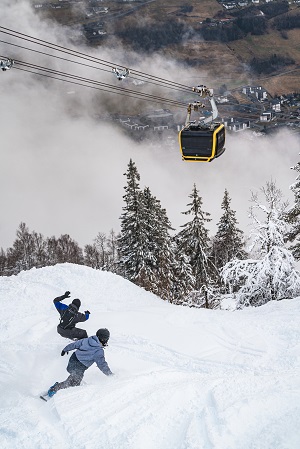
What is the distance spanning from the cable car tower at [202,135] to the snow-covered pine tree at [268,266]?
28.7ft

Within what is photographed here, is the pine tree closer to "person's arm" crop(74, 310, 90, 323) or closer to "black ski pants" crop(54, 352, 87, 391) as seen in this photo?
"person's arm" crop(74, 310, 90, 323)

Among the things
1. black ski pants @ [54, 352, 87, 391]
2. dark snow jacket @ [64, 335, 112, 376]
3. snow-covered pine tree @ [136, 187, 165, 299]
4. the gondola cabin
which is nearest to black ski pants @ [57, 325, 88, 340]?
dark snow jacket @ [64, 335, 112, 376]

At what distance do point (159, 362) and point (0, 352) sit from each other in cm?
442

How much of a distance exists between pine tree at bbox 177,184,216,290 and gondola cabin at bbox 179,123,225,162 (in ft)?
70.6

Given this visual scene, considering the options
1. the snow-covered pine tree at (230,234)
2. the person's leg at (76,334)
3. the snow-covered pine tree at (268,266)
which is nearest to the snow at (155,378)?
the person's leg at (76,334)

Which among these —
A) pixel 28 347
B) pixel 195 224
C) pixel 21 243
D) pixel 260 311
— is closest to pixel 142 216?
pixel 195 224

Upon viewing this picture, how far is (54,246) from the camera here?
90.2 m

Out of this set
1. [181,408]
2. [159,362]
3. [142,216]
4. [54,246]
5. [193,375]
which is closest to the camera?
[181,408]

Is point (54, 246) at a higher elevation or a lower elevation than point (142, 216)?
lower

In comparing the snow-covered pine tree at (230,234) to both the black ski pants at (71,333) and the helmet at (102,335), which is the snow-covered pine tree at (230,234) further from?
the helmet at (102,335)

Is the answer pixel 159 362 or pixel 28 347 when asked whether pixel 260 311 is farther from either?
pixel 28 347

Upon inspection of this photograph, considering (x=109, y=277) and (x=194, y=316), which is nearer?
(x=194, y=316)

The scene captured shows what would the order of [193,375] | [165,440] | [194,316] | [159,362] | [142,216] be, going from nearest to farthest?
[165,440]
[193,375]
[159,362]
[194,316]
[142,216]

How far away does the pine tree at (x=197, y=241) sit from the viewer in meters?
39.2
